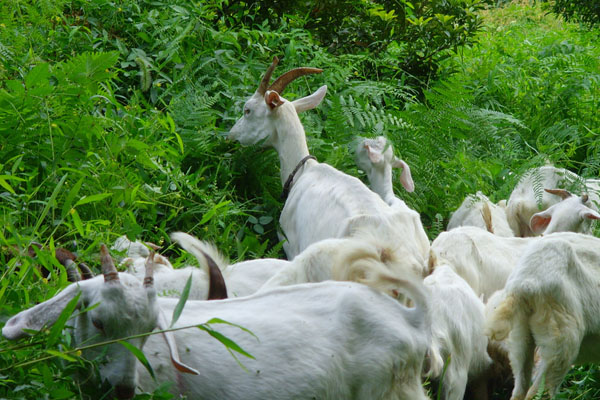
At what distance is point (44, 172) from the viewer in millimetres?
5344

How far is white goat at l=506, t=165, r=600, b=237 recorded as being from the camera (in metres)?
6.99

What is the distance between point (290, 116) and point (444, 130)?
1684 mm

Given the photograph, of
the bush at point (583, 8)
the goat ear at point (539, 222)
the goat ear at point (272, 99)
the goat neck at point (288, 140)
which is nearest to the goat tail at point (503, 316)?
the goat ear at point (539, 222)

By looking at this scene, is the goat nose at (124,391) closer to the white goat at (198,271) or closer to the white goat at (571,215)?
the white goat at (198,271)

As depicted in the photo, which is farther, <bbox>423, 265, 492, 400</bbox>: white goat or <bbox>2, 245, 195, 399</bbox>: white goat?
<bbox>423, 265, 492, 400</bbox>: white goat

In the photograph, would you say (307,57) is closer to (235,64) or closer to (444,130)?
(235,64)

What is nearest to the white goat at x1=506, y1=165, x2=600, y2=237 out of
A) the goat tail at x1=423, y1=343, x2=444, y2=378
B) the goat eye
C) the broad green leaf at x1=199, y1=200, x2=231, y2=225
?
the broad green leaf at x1=199, y1=200, x2=231, y2=225

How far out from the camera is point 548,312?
4.39 m

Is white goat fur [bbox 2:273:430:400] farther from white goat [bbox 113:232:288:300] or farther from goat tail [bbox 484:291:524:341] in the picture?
goat tail [bbox 484:291:524:341]

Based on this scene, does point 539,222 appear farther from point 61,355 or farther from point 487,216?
point 61,355

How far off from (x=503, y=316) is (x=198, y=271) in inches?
70.8

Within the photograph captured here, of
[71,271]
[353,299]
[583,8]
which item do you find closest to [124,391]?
[71,271]

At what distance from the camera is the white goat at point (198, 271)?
14.1 ft

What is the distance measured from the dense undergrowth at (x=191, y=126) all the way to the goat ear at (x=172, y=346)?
746 mm
